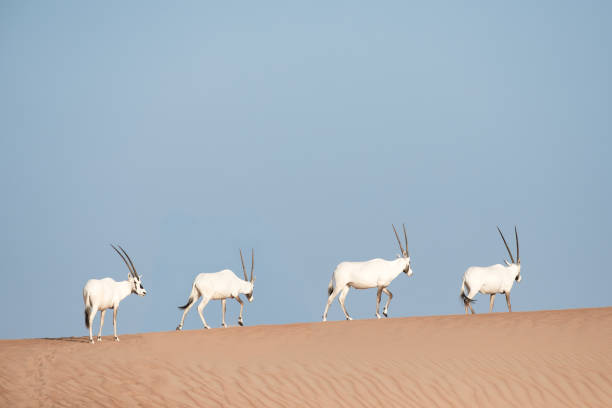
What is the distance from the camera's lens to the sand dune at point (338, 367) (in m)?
14.1

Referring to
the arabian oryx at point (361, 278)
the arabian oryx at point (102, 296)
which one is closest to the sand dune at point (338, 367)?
the arabian oryx at point (102, 296)

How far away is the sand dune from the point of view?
14.1 metres

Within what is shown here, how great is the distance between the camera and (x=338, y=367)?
1548 cm

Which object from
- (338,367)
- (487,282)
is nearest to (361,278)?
(487,282)

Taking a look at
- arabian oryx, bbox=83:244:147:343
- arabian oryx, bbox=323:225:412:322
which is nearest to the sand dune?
arabian oryx, bbox=83:244:147:343

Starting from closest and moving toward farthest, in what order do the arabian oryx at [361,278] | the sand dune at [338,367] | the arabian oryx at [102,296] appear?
1. the sand dune at [338,367]
2. the arabian oryx at [102,296]
3. the arabian oryx at [361,278]

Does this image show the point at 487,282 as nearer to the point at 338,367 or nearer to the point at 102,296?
the point at 338,367

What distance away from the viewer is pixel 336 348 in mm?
17031

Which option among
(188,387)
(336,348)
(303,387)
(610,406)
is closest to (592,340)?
(610,406)

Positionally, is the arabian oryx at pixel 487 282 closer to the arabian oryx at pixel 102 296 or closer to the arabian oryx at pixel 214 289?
the arabian oryx at pixel 214 289

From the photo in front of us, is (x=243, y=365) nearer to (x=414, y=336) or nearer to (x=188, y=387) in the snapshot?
(x=188, y=387)

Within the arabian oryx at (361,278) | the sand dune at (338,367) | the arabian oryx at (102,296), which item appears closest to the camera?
the sand dune at (338,367)

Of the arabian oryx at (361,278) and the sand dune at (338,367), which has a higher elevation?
the arabian oryx at (361,278)

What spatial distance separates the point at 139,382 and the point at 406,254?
415 inches
